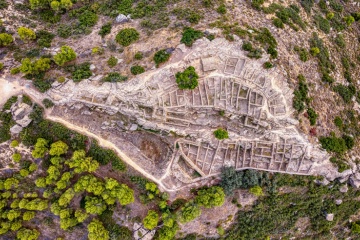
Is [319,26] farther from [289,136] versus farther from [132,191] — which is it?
[132,191]

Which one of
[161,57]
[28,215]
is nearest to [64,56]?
[161,57]

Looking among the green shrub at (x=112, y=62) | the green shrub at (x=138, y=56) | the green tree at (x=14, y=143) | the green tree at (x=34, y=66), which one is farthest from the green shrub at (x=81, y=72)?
the green tree at (x=14, y=143)

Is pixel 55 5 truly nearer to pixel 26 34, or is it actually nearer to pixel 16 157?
pixel 26 34

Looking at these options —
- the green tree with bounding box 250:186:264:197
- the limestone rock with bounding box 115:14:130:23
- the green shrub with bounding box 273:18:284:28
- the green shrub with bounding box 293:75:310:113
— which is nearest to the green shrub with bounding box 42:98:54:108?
the limestone rock with bounding box 115:14:130:23

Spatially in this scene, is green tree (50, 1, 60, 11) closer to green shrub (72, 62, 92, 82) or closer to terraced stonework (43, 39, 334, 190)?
green shrub (72, 62, 92, 82)

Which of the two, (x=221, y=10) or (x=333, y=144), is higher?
(x=221, y=10)

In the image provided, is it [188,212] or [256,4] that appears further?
[256,4]

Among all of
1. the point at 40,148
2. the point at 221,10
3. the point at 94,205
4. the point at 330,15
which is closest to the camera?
the point at 40,148
